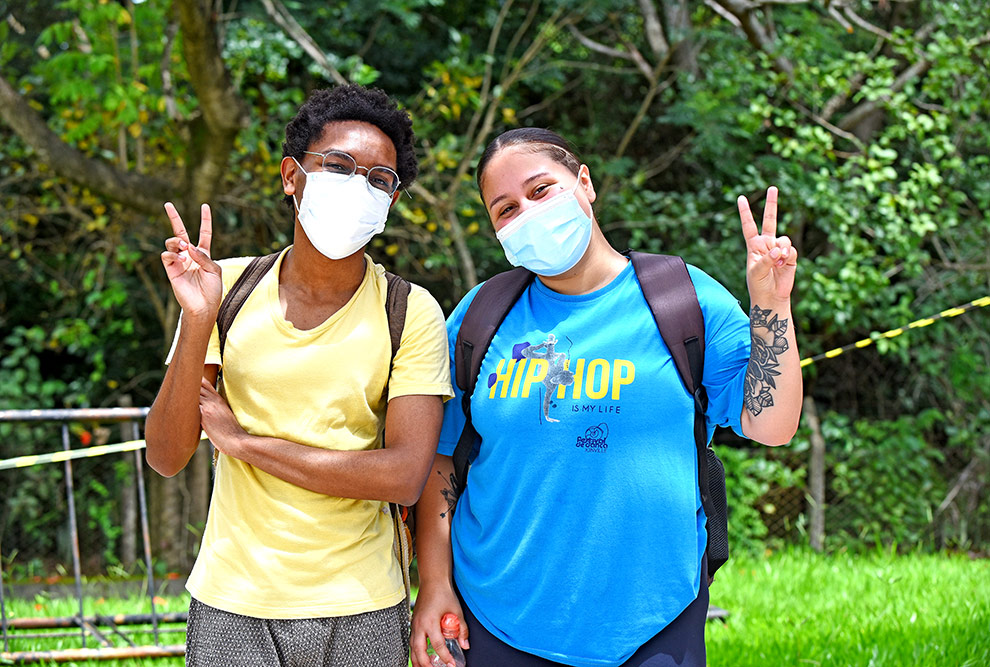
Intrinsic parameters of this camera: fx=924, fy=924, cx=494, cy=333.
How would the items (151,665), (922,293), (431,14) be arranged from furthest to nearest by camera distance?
(431,14)
(922,293)
(151,665)

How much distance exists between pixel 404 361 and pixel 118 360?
6.98 metres

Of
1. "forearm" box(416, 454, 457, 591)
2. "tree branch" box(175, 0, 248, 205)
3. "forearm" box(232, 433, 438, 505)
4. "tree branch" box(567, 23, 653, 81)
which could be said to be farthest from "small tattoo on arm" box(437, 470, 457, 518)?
"tree branch" box(567, 23, 653, 81)

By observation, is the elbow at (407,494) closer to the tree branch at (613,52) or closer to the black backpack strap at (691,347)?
the black backpack strap at (691,347)

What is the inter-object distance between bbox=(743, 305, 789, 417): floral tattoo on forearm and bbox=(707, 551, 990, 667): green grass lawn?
225 cm

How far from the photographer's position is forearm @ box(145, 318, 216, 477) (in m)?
2.08

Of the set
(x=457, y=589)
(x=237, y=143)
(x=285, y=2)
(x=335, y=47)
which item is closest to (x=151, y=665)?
(x=457, y=589)

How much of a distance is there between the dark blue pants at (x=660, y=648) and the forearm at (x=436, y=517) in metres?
0.18

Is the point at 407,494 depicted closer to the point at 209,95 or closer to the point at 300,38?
the point at 209,95

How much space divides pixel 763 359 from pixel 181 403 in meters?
1.31

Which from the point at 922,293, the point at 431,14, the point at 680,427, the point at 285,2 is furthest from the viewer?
the point at 431,14

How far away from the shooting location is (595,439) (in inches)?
82.3

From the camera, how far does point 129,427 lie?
7465 millimetres

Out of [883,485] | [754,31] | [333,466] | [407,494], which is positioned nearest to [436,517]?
[407,494]

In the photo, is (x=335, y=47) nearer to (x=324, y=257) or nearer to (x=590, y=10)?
(x=590, y=10)
